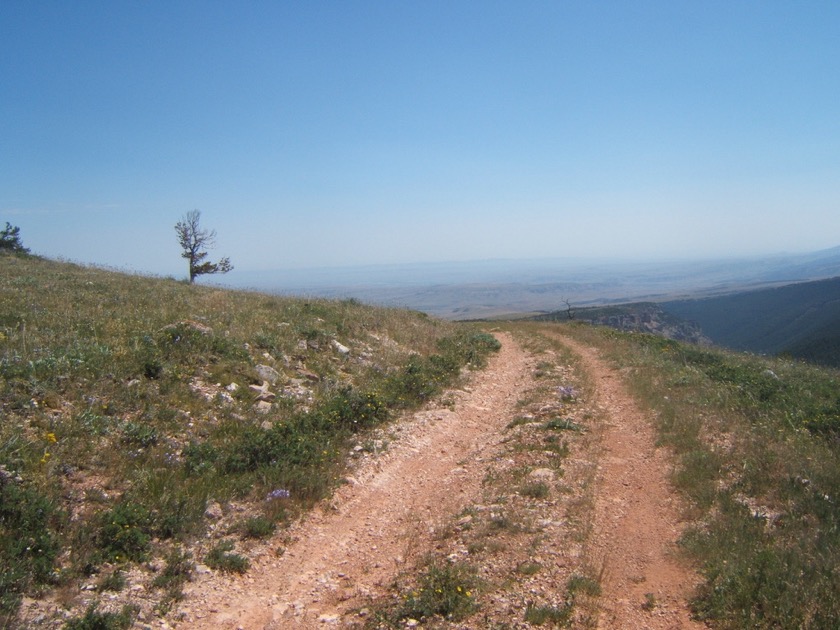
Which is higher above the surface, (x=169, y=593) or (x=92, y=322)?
(x=92, y=322)

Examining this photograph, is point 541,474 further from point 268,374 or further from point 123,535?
point 268,374

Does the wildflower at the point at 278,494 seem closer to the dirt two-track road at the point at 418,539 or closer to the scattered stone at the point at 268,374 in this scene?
the dirt two-track road at the point at 418,539

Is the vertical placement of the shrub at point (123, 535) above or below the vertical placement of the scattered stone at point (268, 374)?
below

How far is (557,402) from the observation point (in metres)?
13.5

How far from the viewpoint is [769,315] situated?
8938 centimetres

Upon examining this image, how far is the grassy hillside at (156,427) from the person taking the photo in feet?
18.5

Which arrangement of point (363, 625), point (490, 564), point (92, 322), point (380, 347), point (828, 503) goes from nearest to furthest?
point (363, 625) → point (490, 564) → point (828, 503) → point (92, 322) → point (380, 347)

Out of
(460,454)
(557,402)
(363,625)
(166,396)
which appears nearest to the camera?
(363,625)

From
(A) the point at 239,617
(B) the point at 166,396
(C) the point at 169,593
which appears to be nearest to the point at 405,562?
(A) the point at 239,617

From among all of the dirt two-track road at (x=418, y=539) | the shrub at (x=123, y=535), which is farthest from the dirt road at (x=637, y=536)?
the shrub at (x=123, y=535)

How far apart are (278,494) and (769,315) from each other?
341ft

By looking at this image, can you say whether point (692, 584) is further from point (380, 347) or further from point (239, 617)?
point (380, 347)

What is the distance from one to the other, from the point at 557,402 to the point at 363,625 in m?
9.43

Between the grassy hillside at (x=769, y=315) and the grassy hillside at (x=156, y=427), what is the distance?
5710 cm
